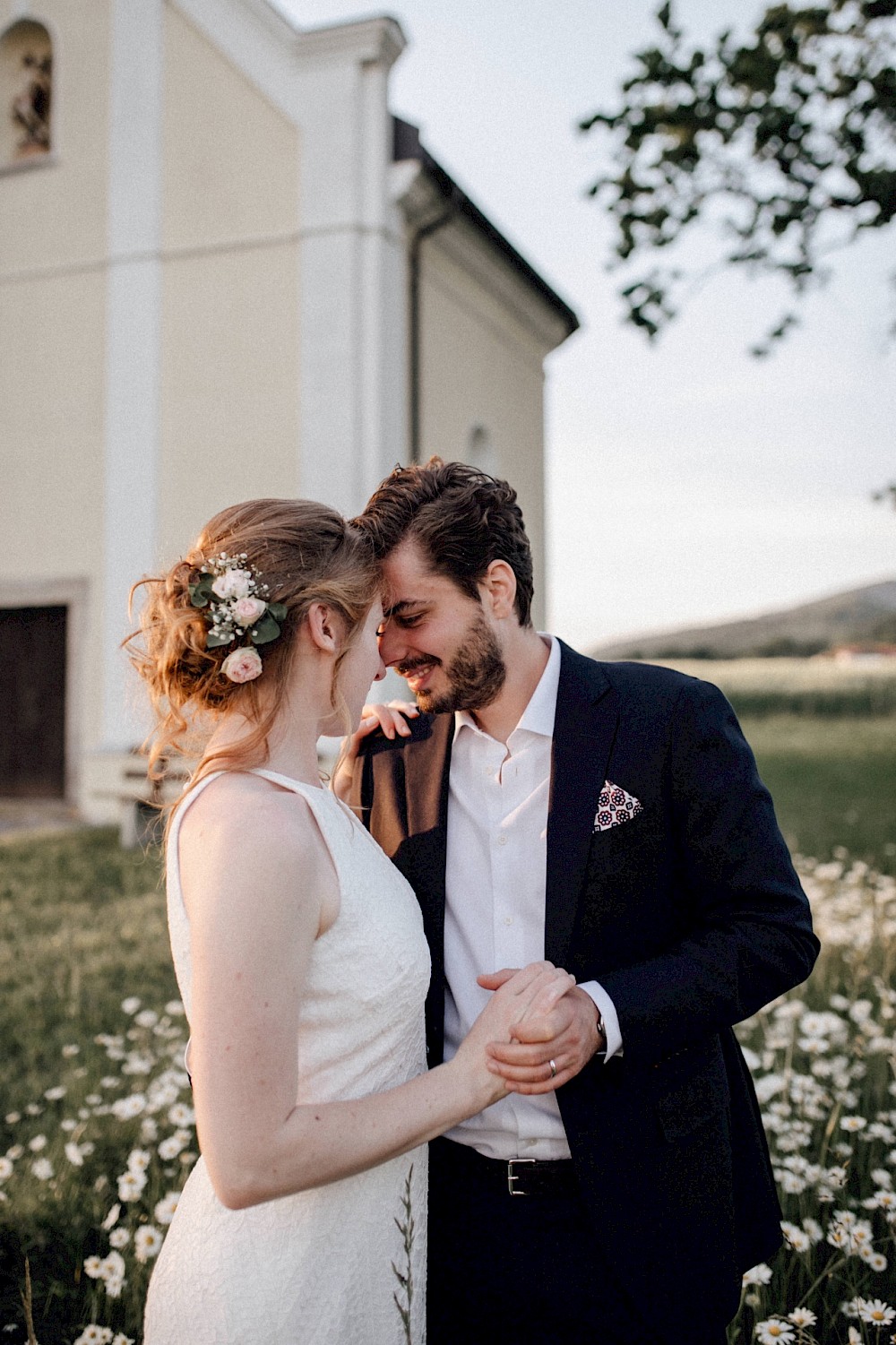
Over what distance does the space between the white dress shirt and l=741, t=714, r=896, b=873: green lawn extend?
6.92 metres

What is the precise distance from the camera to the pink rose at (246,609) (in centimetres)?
203

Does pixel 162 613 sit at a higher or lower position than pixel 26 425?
lower

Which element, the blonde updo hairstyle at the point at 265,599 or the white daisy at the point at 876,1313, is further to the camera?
the white daisy at the point at 876,1313

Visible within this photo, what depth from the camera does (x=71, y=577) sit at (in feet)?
41.3

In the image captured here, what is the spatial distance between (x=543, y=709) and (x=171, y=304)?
11.2 metres

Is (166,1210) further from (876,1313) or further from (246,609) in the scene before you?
(246,609)

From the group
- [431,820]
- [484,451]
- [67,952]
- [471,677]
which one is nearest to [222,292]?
[484,451]

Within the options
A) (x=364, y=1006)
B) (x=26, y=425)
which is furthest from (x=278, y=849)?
(x=26, y=425)

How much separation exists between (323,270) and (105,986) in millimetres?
8430

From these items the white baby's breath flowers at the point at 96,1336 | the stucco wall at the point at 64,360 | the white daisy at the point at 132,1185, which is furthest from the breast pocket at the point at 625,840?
the stucco wall at the point at 64,360

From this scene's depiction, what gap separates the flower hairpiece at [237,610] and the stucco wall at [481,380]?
1146 centimetres

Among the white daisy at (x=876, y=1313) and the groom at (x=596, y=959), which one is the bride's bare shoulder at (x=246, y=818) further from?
the white daisy at (x=876, y=1313)

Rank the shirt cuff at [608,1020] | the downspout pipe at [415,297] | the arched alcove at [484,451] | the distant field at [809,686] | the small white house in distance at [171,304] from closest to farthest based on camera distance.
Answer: the shirt cuff at [608,1020]
the small white house in distance at [171,304]
the downspout pipe at [415,297]
the arched alcove at [484,451]
the distant field at [809,686]

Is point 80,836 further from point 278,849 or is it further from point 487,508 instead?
point 278,849
